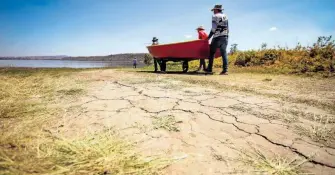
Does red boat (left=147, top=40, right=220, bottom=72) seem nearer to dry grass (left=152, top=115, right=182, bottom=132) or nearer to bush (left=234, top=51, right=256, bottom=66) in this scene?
bush (left=234, top=51, right=256, bottom=66)

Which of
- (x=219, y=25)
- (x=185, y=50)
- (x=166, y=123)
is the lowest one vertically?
(x=166, y=123)

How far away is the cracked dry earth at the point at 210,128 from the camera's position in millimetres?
1463

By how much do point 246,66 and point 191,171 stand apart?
29.3ft

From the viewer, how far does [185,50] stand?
7.16 metres

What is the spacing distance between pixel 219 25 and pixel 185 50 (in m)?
1.39

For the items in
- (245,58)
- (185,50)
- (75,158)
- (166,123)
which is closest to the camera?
(75,158)

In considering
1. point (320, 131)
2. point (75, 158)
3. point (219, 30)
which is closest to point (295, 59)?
point (219, 30)

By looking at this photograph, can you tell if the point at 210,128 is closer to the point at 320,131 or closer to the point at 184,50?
the point at 320,131

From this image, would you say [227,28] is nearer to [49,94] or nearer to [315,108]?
[315,108]

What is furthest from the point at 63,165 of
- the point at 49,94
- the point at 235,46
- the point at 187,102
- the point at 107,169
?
the point at 235,46

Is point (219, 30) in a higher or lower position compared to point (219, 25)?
lower

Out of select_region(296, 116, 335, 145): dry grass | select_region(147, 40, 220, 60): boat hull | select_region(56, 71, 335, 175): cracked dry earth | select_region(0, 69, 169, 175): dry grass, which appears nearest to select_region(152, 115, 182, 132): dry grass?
select_region(56, 71, 335, 175): cracked dry earth

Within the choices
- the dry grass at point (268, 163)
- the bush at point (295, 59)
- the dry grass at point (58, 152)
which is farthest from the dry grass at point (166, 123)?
the bush at point (295, 59)

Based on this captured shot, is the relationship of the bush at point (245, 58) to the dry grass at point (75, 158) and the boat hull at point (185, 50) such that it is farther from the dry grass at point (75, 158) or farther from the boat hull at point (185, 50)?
the dry grass at point (75, 158)
